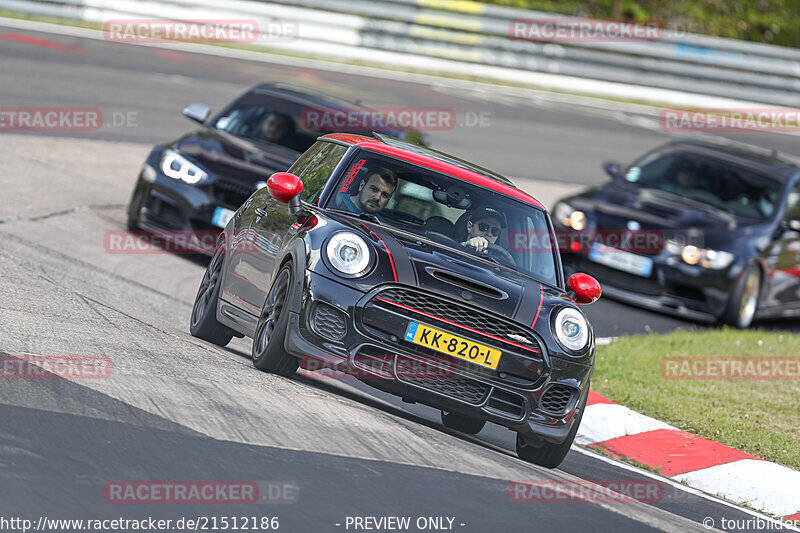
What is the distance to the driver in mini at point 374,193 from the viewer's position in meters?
7.63

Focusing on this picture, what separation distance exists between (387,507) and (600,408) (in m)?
4.13

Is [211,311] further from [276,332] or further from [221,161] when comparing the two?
[221,161]

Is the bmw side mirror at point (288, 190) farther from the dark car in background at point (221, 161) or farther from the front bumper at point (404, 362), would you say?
the dark car in background at point (221, 161)

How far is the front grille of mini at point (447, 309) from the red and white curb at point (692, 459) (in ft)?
6.76

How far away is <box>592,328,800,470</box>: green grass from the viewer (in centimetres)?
914

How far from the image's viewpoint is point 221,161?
11719 mm

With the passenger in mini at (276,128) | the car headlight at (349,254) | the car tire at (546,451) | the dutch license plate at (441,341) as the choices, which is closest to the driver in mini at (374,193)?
A: the car headlight at (349,254)

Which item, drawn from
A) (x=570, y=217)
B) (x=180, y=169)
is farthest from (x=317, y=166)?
(x=570, y=217)

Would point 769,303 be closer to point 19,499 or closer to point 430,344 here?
point 430,344

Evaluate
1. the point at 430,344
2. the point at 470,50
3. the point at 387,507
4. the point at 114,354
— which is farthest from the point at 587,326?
the point at 470,50

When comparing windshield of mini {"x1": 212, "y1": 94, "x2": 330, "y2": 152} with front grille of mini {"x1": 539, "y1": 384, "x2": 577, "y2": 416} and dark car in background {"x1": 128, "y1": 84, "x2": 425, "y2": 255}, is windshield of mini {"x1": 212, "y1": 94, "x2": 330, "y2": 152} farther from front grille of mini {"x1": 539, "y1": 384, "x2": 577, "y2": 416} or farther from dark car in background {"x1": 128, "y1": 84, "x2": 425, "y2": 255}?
front grille of mini {"x1": 539, "y1": 384, "x2": 577, "y2": 416}

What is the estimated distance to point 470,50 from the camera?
25.3m

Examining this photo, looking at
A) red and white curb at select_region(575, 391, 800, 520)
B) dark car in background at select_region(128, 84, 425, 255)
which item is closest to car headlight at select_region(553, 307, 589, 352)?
red and white curb at select_region(575, 391, 800, 520)

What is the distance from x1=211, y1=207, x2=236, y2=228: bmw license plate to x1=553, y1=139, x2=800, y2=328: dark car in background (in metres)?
3.71
